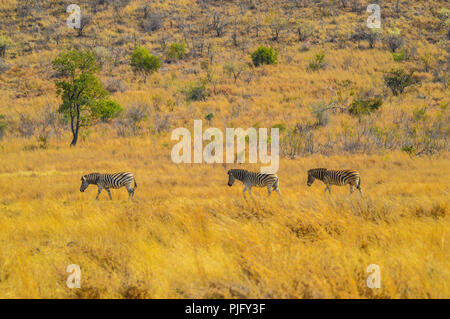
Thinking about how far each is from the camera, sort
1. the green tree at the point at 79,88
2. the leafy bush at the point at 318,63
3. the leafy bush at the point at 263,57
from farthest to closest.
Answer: the leafy bush at the point at 263,57, the leafy bush at the point at 318,63, the green tree at the point at 79,88

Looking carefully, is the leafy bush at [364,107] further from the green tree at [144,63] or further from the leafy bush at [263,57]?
the green tree at [144,63]

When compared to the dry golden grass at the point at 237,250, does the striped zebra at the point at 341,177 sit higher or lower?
higher

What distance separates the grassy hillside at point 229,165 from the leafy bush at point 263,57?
94 cm

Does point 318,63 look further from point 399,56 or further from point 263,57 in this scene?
point 399,56

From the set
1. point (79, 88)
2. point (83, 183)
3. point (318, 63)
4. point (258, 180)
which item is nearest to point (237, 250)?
point (258, 180)

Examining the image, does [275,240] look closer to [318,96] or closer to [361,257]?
[361,257]

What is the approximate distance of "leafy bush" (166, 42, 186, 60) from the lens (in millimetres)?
46781

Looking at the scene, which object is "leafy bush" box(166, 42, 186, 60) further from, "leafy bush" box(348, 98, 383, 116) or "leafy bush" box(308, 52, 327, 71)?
"leafy bush" box(348, 98, 383, 116)

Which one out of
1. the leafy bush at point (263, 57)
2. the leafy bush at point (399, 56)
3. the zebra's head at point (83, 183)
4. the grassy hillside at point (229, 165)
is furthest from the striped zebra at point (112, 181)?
the leafy bush at point (399, 56)

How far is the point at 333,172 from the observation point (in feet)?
40.2

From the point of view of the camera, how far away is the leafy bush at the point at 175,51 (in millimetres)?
46781

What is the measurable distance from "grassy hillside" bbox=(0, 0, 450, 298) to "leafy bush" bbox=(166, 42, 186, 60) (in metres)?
1.61

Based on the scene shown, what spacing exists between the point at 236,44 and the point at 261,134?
3018cm
